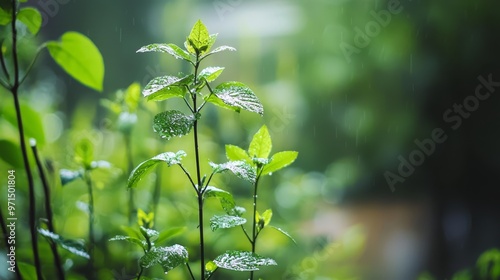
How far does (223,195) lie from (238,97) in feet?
0.30

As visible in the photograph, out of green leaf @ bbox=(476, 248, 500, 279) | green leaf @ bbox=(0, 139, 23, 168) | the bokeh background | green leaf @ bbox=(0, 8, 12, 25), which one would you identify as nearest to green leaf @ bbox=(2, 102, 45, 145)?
green leaf @ bbox=(0, 139, 23, 168)

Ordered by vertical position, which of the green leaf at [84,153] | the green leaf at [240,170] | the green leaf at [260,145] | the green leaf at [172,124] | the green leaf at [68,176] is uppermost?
the green leaf at [172,124]

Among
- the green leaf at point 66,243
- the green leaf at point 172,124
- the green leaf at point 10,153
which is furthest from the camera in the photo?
the green leaf at point 10,153

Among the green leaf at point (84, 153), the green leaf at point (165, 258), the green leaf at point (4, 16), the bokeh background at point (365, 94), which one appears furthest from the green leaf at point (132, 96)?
the bokeh background at point (365, 94)

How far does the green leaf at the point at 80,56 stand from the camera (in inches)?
23.5

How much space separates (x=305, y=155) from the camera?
1465 millimetres

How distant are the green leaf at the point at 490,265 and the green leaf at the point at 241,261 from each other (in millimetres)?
691

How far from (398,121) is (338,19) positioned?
325mm

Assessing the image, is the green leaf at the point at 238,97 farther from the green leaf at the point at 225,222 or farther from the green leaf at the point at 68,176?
the green leaf at the point at 68,176

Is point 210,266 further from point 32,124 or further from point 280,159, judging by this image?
point 32,124

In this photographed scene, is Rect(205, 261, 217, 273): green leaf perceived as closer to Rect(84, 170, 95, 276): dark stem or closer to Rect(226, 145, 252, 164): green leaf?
Rect(226, 145, 252, 164): green leaf

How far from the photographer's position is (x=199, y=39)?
47 centimetres

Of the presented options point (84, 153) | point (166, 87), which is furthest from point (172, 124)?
point (84, 153)

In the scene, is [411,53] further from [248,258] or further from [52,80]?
[248,258]
